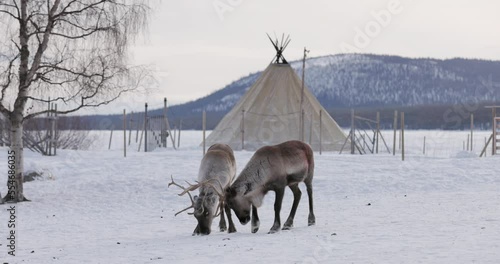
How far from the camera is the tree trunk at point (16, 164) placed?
56.3ft

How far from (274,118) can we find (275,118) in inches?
2.0

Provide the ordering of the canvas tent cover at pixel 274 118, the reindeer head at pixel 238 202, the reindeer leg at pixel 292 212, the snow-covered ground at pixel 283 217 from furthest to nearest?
the canvas tent cover at pixel 274 118
the reindeer leg at pixel 292 212
the reindeer head at pixel 238 202
the snow-covered ground at pixel 283 217

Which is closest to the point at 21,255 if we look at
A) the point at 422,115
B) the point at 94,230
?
the point at 94,230

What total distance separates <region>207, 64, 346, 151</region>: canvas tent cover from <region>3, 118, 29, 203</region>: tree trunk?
17076mm

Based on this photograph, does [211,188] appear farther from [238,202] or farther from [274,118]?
[274,118]

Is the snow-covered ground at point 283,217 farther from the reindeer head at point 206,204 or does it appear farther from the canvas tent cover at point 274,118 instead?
the canvas tent cover at point 274,118

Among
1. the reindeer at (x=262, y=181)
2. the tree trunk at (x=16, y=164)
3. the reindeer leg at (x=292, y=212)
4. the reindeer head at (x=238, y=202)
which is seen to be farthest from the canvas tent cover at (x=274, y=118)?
the reindeer head at (x=238, y=202)

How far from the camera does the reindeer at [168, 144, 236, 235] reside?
11156 millimetres

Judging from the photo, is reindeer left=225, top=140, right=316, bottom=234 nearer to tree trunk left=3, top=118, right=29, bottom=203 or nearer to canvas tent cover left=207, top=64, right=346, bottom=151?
tree trunk left=3, top=118, right=29, bottom=203

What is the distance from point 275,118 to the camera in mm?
35781

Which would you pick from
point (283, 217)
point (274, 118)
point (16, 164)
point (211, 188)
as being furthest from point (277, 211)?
point (274, 118)

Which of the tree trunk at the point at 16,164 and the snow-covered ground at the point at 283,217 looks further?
the tree trunk at the point at 16,164

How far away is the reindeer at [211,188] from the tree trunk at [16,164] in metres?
6.76

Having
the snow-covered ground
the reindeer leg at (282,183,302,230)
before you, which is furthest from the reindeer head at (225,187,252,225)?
the reindeer leg at (282,183,302,230)
